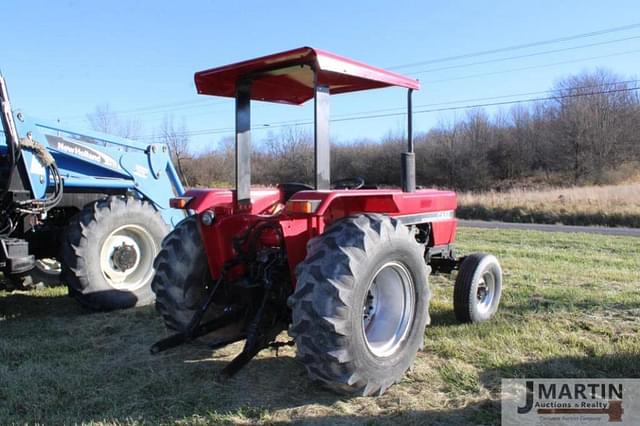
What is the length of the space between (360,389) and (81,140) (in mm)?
4263

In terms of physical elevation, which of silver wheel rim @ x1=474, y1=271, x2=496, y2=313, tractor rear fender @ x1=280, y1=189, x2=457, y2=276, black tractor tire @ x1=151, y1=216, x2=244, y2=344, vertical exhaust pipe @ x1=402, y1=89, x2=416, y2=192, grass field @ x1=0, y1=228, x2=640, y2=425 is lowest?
grass field @ x1=0, y1=228, x2=640, y2=425

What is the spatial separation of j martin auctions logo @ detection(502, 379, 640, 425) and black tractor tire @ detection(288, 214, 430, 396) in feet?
2.25

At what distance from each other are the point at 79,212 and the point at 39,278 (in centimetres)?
108

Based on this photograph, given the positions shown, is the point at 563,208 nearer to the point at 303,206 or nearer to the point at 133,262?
the point at 133,262

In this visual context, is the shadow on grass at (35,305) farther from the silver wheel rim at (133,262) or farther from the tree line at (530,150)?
the tree line at (530,150)

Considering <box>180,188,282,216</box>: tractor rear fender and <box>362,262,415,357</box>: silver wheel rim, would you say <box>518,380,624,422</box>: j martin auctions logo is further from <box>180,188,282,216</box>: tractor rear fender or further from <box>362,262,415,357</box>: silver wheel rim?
<box>180,188,282,216</box>: tractor rear fender

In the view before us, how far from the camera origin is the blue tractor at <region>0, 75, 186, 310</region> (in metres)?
5.12

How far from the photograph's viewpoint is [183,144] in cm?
3331

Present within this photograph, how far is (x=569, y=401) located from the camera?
10.9ft

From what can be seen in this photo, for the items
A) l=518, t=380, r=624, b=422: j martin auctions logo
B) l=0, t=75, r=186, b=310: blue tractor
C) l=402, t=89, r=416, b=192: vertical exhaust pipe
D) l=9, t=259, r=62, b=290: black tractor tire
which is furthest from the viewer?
l=9, t=259, r=62, b=290: black tractor tire

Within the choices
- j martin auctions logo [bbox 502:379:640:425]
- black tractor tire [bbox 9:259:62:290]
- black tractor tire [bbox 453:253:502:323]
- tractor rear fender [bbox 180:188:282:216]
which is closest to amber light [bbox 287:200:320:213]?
tractor rear fender [bbox 180:188:282:216]

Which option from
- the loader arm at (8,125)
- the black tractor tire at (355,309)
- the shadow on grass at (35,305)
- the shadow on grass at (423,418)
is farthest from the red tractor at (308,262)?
the shadow on grass at (35,305)

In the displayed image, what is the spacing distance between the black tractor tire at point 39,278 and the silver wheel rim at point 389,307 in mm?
4022

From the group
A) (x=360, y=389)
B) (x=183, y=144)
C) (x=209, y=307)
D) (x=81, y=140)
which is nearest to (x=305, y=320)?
(x=360, y=389)
